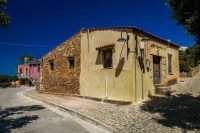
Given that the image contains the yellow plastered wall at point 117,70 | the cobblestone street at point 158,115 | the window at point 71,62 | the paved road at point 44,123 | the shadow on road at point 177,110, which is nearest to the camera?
the cobblestone street at point 158,115

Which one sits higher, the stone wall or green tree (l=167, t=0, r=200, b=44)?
green tree (l=167, t=0, r=200, b=44)

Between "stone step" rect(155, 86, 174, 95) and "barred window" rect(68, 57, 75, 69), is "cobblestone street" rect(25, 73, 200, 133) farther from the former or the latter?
"barred window" rect(68, 57, 75, 69)

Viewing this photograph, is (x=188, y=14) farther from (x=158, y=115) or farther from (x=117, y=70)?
(x=117, y=70)

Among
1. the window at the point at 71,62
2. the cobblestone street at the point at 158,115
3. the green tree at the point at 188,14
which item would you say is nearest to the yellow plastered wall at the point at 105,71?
the window at the point at 71,62

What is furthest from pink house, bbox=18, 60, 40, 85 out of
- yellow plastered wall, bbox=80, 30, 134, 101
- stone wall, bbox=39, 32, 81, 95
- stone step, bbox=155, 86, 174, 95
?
stone step, bbox=155, 86, 174, 95

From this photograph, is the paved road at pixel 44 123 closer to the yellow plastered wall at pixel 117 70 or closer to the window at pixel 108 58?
the yellow plastered wall at pixel 117 70

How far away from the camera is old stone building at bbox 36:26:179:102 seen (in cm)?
1436

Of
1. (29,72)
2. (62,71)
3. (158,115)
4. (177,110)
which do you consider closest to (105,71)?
(62,71)

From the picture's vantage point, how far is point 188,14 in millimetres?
8938

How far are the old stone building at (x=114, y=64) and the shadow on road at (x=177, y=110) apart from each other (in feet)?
5.17

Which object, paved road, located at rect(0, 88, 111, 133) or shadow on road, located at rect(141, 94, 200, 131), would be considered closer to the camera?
paved road, located at rect(0, 88, 111, 133)

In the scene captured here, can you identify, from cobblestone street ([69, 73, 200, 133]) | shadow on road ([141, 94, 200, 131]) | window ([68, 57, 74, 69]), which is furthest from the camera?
window ([68, 57, 74, 69])

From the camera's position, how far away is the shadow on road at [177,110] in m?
9.13

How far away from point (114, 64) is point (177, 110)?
519 centimetres
